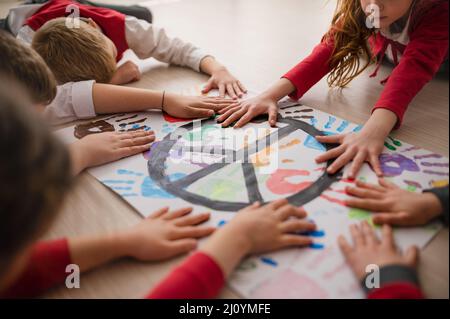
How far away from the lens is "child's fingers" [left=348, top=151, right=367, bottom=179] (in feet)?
1.85

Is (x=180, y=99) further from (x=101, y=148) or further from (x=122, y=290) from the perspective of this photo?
(x=122, y=290)

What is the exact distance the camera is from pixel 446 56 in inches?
24.8

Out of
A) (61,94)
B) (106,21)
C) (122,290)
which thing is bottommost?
(122,290)

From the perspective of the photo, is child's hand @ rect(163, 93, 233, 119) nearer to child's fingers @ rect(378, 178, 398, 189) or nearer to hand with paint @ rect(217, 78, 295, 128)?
hand with paint @ rect(217, 78, 295, 128)

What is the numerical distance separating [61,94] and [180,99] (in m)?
0.23

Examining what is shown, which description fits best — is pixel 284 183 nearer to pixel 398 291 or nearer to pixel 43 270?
pixel 398 291

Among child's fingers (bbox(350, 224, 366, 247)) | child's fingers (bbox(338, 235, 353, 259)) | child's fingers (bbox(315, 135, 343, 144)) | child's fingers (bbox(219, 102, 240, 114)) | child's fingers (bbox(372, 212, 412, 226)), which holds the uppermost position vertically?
child's fingers (bbox(219, 102, 240, 114))

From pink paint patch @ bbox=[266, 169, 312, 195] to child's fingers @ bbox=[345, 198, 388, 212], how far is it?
71 mm

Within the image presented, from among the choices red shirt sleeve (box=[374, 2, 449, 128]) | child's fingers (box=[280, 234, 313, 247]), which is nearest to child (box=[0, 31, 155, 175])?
child's fingers (box=[280, 234, 313, 247])

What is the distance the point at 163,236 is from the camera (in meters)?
0.47

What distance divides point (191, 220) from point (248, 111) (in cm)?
30

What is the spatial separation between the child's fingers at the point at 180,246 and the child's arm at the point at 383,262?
177 mm

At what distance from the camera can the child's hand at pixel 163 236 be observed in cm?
46
